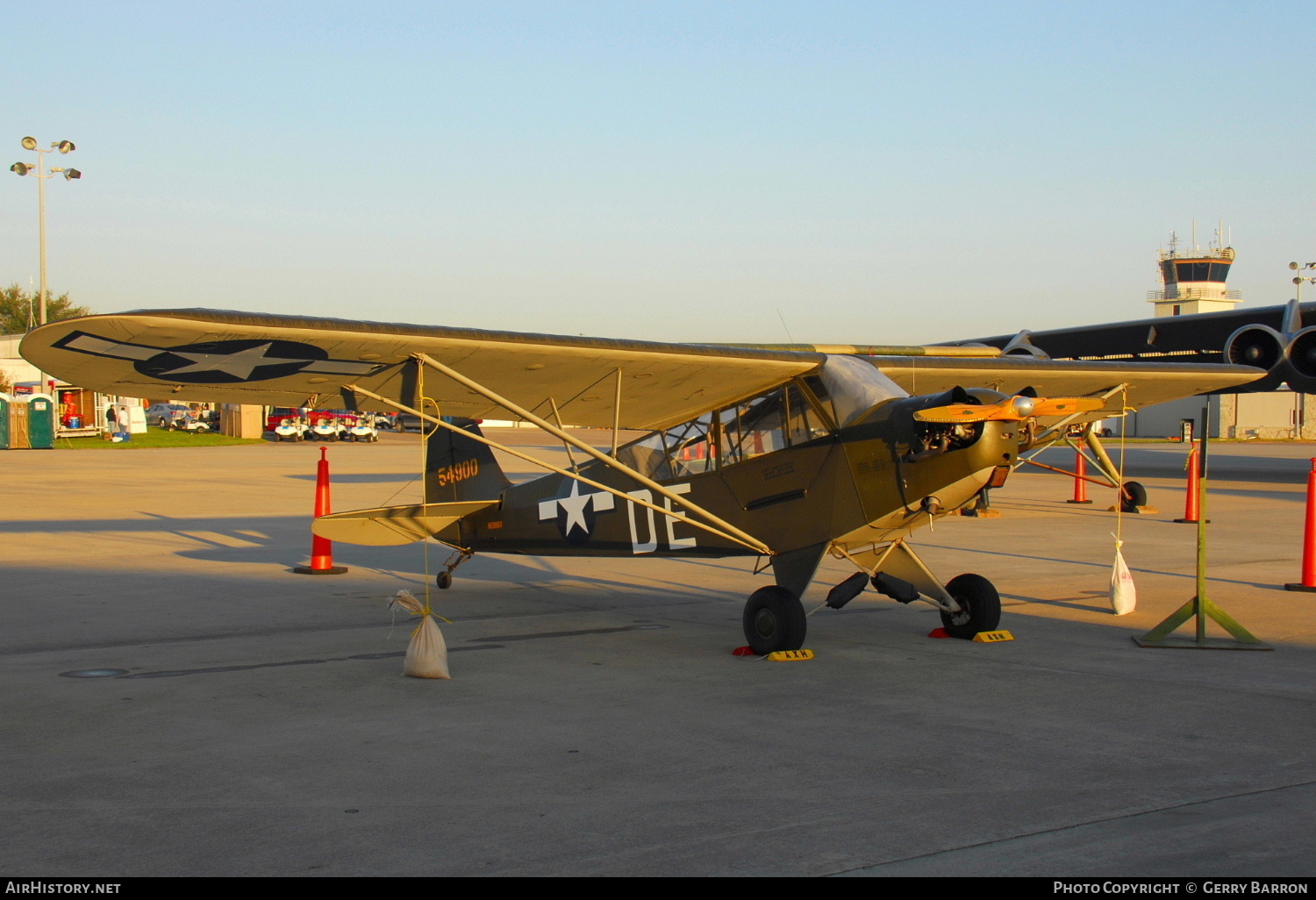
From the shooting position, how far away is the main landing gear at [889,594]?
7750 millimetres

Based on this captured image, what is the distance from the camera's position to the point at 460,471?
441 inches

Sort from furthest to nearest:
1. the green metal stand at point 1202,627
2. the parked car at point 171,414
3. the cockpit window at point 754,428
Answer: the parked car at point 171,414, the cockpit window at point 754,428, the green metal stand at point 1202,627

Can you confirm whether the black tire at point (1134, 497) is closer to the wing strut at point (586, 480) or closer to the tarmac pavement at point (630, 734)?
the tarmac pavement at point (630, 734)

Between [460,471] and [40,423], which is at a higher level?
[40,423]

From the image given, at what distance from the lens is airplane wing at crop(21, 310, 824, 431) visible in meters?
6.52

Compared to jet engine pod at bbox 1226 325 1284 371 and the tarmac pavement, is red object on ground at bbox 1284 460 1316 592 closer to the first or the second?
the tarmac pavement

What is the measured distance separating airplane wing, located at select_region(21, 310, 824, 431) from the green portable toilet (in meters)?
43.6

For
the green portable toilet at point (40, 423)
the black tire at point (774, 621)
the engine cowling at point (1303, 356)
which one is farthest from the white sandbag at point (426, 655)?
the green portable toilet at point (40, 423)

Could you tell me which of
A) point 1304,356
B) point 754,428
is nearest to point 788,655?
point 754,428

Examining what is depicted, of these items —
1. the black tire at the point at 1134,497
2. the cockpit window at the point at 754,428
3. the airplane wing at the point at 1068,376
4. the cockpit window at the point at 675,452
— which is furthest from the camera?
the black tire at the point at 1134,497

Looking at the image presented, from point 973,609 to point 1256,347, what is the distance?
866 inches

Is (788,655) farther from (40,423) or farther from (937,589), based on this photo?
(40,423)

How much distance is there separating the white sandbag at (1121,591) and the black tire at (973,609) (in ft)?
4.99
